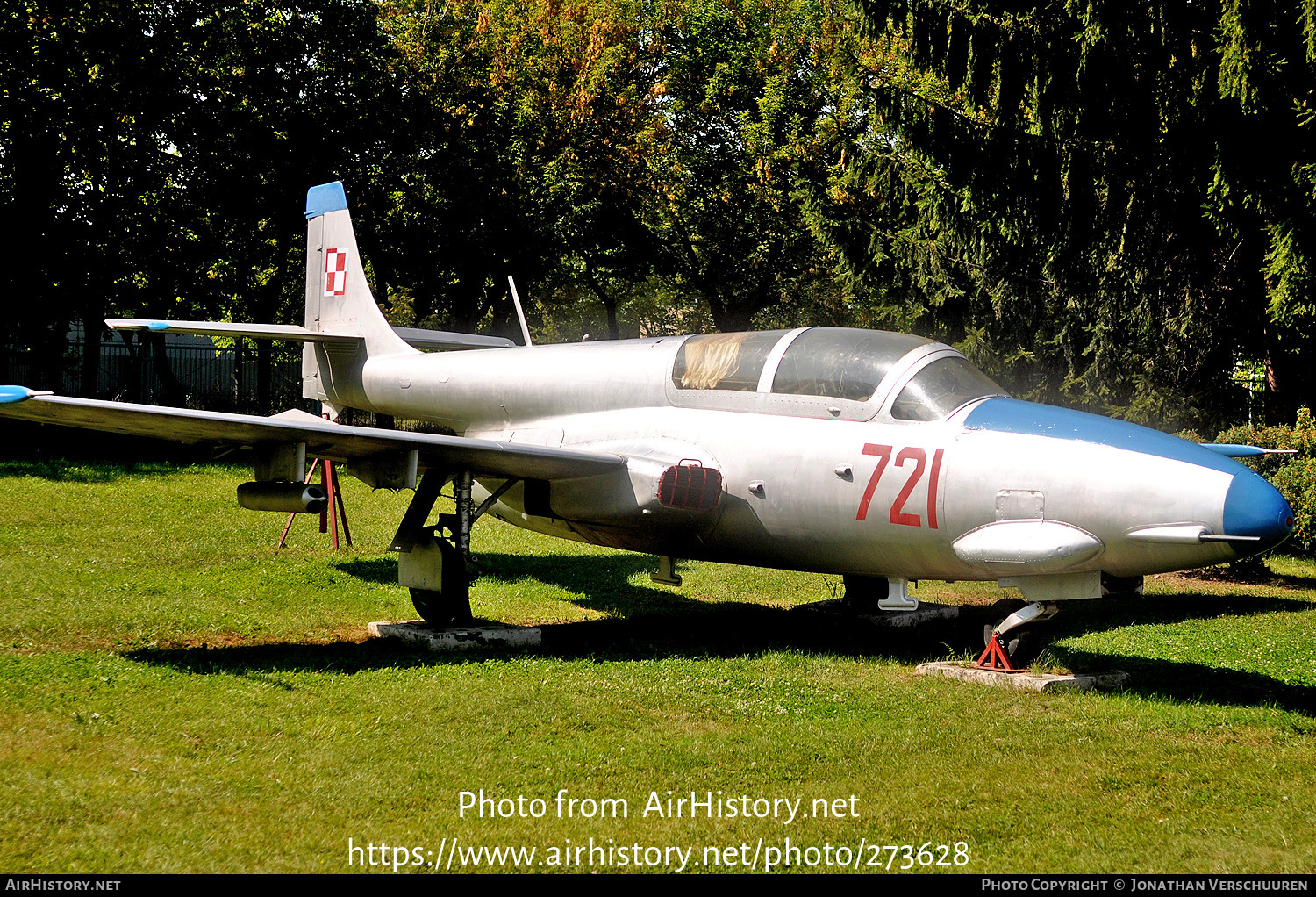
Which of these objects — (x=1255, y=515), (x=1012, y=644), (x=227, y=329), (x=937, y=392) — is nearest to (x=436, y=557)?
(x=227, y=329)

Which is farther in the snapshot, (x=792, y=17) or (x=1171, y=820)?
(x=792, y=17)

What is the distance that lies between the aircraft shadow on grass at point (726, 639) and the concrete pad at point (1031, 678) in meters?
0.23

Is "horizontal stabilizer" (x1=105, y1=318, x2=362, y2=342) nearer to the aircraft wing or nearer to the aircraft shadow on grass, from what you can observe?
the aircraft wing

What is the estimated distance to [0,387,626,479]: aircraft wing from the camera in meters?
7.75

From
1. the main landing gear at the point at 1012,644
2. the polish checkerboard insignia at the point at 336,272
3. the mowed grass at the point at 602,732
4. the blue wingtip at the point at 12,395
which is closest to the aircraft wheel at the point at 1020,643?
the main landing gear at the point at 1012,644

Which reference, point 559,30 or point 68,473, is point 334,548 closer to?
point 68,473

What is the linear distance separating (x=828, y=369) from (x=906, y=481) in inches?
48.5

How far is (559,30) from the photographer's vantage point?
3275cm

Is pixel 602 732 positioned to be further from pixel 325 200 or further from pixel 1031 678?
pixel 325 200

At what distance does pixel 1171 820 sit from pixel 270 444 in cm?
724

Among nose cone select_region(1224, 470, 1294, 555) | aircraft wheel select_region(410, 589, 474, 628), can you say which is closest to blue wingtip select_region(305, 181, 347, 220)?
aircraft wheel select_region(410, 589, 474, 628)

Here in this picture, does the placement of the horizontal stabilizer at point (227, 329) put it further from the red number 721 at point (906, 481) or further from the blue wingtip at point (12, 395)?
the red number 721 at point (906, 481)

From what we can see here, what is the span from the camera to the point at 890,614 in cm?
1073

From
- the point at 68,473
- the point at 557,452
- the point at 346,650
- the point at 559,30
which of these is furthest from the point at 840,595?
the point at 559,30
